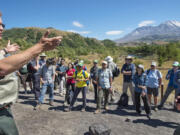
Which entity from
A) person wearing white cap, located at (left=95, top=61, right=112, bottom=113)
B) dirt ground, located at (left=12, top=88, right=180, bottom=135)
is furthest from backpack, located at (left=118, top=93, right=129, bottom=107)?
person wearing white cap, located at (left=95, top=61, right=112, bottom=113)

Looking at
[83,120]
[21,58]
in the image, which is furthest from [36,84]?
[21,58]

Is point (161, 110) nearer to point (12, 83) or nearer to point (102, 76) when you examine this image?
point (102, 76)

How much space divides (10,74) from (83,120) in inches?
154

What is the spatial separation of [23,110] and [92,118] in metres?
2.51

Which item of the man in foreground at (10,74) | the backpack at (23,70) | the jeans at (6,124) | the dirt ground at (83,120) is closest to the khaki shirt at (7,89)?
the man in foreground at (10,74)

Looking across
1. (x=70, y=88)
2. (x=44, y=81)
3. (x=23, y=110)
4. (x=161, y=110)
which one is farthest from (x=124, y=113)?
(x=23, y=110)

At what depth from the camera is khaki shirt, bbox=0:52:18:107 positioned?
120cm

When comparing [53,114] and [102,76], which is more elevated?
[102,76]

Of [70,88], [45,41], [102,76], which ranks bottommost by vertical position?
[70,88]

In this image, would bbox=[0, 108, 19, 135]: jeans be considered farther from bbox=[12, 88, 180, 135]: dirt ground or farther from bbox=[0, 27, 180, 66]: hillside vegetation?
bbox=[12, 88, 180, 135]: dirt ground

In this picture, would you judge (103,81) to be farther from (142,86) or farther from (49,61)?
(49,61)

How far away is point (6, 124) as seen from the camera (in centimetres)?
128

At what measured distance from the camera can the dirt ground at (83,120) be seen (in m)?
4.14

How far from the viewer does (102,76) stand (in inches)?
215
